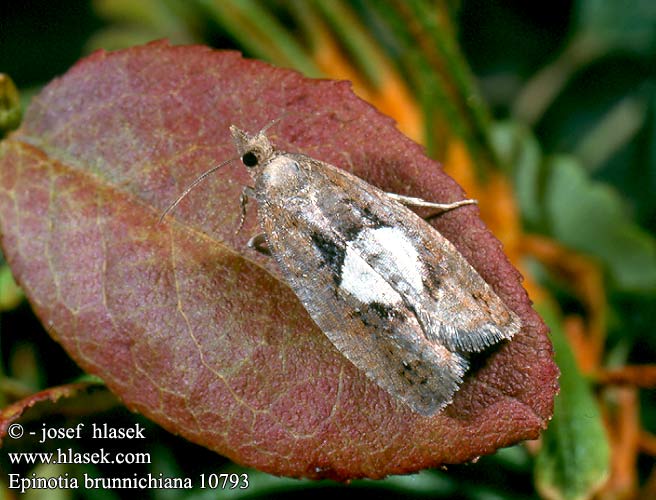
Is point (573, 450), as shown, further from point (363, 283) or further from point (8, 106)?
point (8, 106)

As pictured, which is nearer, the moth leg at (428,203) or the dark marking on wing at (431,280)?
the moth leg at (428,203)

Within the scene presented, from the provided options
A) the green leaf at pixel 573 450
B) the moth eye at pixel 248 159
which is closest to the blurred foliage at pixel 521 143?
the green leaf at pixel 573 450

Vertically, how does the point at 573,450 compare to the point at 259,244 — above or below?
below

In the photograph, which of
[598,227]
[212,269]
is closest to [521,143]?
[598,227]

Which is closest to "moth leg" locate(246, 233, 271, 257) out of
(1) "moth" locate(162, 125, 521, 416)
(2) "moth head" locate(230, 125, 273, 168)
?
(1) "moth" locate(162, 125, 521, 416)

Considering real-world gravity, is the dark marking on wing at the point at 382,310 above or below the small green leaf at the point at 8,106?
Answer: below

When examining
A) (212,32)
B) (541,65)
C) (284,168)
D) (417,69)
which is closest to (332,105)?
(284,168)

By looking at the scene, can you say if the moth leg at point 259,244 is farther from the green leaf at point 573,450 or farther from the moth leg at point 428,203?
the green leaf at point 573,450
